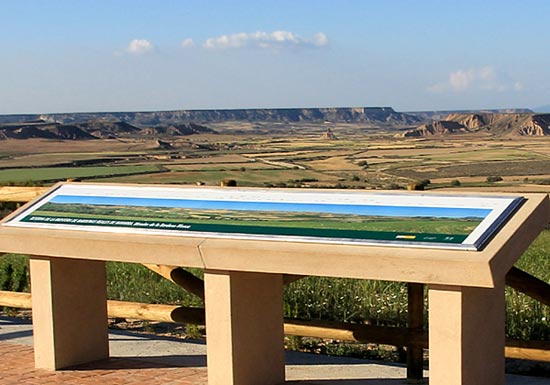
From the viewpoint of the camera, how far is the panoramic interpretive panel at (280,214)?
5.55 m

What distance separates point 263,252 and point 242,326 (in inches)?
28.1

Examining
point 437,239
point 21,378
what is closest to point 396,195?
point 437,239

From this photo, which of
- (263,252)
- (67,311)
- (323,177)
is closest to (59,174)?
(323,177)

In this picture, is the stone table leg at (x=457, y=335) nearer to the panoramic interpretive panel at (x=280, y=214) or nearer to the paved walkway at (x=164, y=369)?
the panoramic interpretive panel at (x=280, y=214)

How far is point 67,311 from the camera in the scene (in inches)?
285

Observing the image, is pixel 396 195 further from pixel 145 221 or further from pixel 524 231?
pixel 145 221

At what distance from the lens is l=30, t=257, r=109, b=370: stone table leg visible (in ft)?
23.4

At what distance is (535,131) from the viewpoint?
160 metres

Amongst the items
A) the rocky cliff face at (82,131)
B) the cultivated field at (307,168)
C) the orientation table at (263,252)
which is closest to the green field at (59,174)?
the cultivated field at (307,168)

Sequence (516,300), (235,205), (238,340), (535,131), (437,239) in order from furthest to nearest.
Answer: (535,131), (516,300), (235,205), (238,340), (437,239)

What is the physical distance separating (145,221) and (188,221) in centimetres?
35

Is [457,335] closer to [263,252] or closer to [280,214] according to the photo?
[263,252]

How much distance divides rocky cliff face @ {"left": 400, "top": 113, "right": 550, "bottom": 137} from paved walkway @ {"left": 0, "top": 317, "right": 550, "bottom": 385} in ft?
513

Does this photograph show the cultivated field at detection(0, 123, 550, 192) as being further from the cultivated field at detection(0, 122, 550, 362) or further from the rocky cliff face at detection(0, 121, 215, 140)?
the rocky cliff face at detection(0, 121, 215, 140)
